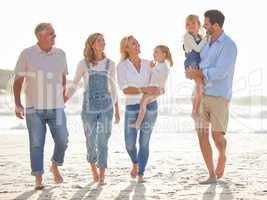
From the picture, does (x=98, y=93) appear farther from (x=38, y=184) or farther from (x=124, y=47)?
(x=38, y=184)

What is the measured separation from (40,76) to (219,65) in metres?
2.09

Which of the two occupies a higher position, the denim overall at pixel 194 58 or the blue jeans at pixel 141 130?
the denim overall at pixel 194 58

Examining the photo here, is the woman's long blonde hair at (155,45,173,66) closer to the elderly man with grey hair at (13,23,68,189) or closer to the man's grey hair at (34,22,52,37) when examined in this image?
the elderly man with grey hair at (13,23,68,189)

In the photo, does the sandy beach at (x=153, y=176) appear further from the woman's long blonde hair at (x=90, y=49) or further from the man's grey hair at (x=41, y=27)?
the man's grey hair at (x=41, y=27)

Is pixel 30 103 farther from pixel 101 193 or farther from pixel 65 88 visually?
pixel 101 193

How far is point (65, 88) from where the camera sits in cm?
765

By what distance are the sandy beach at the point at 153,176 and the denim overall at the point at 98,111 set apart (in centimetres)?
48

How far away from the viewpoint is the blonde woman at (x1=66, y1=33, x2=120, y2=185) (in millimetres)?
7781

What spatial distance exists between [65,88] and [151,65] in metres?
1.20

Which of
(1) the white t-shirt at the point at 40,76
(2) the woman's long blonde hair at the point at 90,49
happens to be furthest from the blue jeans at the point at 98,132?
(2) the woman's long blonde hair at the point at 90,49

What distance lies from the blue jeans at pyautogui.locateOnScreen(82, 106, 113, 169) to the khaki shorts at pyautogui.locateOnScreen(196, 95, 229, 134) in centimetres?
110

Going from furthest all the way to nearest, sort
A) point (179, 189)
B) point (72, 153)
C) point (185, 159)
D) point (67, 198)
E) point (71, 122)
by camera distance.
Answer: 1. point (71, 122)
2. point (72, 153)
3. point (185, 159)
4. point (179, 189)
5. point (67, 198)

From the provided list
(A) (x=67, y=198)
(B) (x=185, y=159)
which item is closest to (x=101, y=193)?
(A) (x=67, y=198)

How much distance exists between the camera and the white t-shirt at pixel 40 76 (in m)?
7.32
